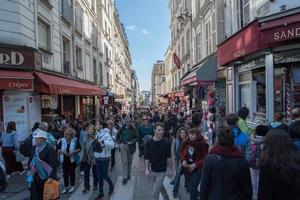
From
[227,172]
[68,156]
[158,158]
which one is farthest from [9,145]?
[227,172]

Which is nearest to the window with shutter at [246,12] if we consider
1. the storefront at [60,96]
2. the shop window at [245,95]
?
the shop window at [245,95]

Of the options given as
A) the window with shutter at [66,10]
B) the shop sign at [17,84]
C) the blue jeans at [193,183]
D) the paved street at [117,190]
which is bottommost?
the paved street at [117,190]

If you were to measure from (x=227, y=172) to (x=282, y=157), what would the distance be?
72cm

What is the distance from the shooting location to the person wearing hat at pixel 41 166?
609 centimetres

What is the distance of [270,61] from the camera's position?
29.8 feet

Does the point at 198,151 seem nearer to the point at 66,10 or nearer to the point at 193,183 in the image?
the point at 193,183

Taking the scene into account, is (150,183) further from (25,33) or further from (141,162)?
(25,33)

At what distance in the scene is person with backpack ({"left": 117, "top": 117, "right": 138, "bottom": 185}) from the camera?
966 cm

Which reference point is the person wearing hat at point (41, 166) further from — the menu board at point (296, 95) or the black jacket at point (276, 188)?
the menu board at point (296, 95)

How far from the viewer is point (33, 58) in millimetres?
12070

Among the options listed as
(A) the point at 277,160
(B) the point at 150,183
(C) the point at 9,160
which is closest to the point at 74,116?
(C) the point at 9,160

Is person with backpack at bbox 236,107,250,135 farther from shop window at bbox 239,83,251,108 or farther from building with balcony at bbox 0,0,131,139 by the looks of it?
building with balcony at bbox 0,0,131,139

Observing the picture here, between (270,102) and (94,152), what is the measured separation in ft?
15.1

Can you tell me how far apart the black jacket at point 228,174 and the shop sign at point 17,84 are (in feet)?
27.6
